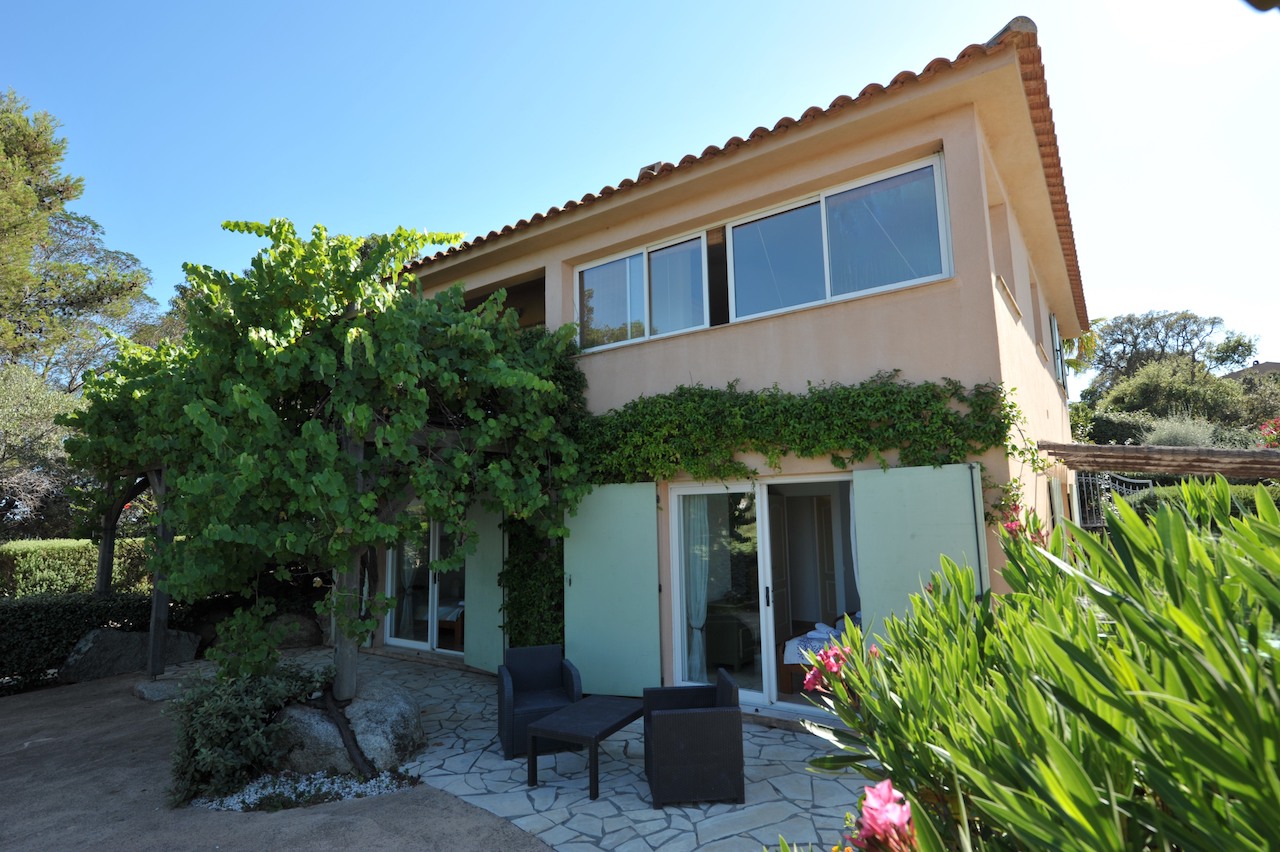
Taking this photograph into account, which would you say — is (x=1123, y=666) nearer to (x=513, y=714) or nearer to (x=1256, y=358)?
(x=513, y=714)

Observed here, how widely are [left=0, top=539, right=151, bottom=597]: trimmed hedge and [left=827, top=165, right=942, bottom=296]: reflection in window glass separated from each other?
47.0ft

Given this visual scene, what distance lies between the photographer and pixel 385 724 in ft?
20.4

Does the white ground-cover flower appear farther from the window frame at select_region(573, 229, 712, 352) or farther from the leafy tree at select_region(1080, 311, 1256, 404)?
the leafy tree at select_region(1080, 311, 1256, 404)

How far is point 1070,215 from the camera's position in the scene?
363 inches

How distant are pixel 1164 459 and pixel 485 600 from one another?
8.74 m

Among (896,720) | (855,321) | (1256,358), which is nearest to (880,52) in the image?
(855,321)

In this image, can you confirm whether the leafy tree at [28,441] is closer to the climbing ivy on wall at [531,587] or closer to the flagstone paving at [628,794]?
the climbing ivy on wall at [531,587]

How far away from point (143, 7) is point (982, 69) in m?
9.47

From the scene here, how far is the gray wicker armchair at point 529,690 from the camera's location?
622 centimetres

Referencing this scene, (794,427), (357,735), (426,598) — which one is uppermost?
(794,427)

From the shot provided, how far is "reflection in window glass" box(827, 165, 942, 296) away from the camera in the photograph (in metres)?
6.76

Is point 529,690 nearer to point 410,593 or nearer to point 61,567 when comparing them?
Result: point 410,593


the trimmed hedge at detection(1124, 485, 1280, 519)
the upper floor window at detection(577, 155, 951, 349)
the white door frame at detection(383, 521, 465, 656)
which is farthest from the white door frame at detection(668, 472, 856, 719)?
the white door frame at detection(383, 521, 465, 656)

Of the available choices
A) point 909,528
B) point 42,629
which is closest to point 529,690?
point 909,528
